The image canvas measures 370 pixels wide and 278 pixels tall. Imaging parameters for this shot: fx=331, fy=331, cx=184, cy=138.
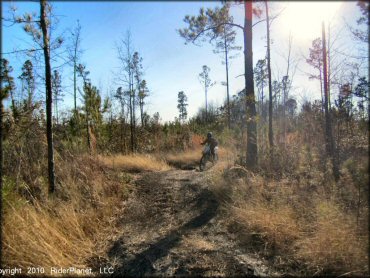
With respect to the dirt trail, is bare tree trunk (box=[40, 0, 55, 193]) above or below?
above

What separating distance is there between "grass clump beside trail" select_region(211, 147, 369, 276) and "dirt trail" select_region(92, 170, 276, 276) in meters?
0.32

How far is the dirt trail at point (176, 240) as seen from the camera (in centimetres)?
423

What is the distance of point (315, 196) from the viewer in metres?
5.66

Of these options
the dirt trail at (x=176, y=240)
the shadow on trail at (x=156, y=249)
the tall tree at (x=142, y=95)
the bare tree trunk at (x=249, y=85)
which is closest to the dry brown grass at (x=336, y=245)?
the dirt trail at (x=176, y=240)

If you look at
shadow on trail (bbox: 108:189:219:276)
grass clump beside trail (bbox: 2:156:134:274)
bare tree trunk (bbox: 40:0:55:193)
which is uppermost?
bare tree trunk (bbox: 40:0:55:193)

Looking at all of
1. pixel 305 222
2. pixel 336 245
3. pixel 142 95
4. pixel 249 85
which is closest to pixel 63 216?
pixel 305 222

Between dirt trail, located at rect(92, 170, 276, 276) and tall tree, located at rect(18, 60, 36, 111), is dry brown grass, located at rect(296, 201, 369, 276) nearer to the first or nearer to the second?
dirt trail, located at rect(92, 170, 276, 276)

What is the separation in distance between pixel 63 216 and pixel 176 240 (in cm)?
189

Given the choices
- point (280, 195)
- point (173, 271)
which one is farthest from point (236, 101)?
point (173, 271)

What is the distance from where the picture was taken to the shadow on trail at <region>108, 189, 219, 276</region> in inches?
172

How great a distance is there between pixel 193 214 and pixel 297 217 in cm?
198

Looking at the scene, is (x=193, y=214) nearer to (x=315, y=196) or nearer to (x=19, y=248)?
(x=315, y=196)

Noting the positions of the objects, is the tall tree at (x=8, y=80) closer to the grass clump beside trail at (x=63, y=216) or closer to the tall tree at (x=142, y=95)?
the grass clump beside trail at (x=63, y=216)

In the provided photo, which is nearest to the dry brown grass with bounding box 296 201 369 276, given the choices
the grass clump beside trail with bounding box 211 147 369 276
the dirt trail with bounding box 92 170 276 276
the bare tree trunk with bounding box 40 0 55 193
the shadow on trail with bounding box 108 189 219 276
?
the grass clump beside trail with bounding box 211 147 369 276
